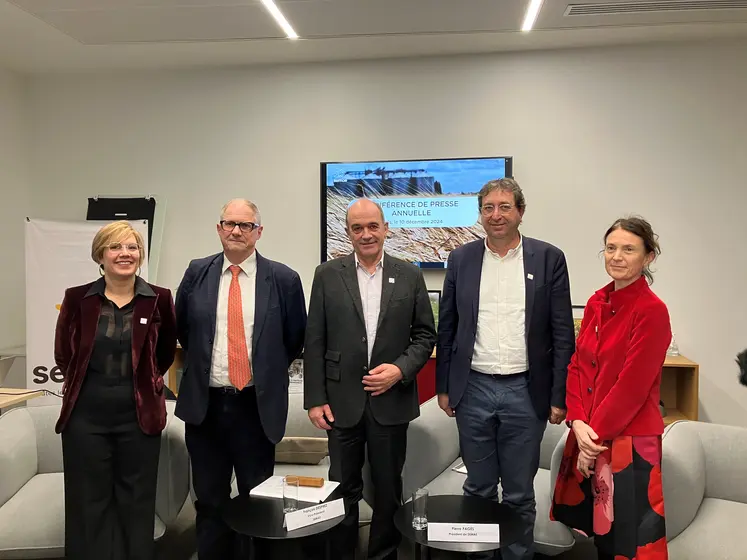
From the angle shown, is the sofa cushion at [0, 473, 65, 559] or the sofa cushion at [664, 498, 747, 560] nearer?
the sofa cushion at [664, 498, 747, 560]

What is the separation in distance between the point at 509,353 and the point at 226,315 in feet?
3.54

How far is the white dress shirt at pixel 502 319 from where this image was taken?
2.09 meters

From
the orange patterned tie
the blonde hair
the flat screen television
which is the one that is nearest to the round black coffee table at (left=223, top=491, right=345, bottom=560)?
the orange patterned tie

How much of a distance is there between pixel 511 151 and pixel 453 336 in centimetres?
219

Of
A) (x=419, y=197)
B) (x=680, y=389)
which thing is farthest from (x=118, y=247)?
(x=680, y=389)

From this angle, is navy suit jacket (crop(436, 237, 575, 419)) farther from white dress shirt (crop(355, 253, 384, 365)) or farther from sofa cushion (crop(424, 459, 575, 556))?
sofa cushion (crop(424, 459, 575, 556))

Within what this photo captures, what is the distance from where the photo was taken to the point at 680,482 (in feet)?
7.42

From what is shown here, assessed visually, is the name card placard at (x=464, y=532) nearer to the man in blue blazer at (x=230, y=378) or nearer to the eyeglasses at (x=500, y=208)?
the man in blue blazer at (x=230, y=378)

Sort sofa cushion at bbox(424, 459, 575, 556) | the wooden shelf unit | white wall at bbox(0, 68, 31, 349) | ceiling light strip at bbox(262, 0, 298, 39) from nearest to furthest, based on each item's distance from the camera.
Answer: sofa cushion at bbox(424, 459, 575, 556)
ceiling light strip at bbox(262, 0, 298, 39)
the wooden shelf unit
white wall at bbox(0, 68, 31, 349)

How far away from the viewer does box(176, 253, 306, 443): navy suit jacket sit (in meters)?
2.17

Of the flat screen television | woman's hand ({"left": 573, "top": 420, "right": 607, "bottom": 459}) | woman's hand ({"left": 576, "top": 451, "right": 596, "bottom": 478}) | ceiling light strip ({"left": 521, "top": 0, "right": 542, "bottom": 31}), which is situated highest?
ceiling light strip ({"left": 521, "top": 0, "right": 542, "bottom": 31})

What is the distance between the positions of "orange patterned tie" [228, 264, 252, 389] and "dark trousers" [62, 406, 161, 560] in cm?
38

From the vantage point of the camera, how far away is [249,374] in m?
2.20

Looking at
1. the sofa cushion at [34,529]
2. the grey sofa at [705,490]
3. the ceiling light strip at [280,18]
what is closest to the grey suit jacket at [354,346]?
the sofa cushion at [34,529]
